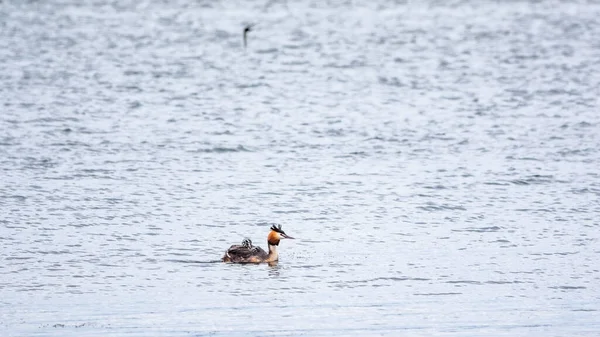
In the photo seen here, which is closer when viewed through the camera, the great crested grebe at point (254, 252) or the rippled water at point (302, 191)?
the rippled water at point (302, 191)

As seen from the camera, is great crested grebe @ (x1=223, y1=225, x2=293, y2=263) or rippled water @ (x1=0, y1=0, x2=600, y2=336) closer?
rippled water @ (x1=0, y1=0, x2=600, y2=336)

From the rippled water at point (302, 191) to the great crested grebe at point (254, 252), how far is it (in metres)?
0.21

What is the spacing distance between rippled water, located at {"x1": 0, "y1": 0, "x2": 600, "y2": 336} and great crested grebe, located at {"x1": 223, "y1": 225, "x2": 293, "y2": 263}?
0.21 metres

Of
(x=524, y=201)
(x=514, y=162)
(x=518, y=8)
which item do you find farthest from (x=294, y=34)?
(x=524, y=201)

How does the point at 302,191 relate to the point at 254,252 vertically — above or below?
above

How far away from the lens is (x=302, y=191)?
2683 centimetres

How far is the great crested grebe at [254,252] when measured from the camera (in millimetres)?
20438

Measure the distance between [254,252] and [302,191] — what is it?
6.28m

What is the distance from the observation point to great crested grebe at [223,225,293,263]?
20438mm

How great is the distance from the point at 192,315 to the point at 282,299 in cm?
163

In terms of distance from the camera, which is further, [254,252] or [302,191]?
[302,191]

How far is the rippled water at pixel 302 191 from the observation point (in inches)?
698

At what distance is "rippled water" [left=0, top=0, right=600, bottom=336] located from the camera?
17.7m

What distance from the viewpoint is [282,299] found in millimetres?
18234
